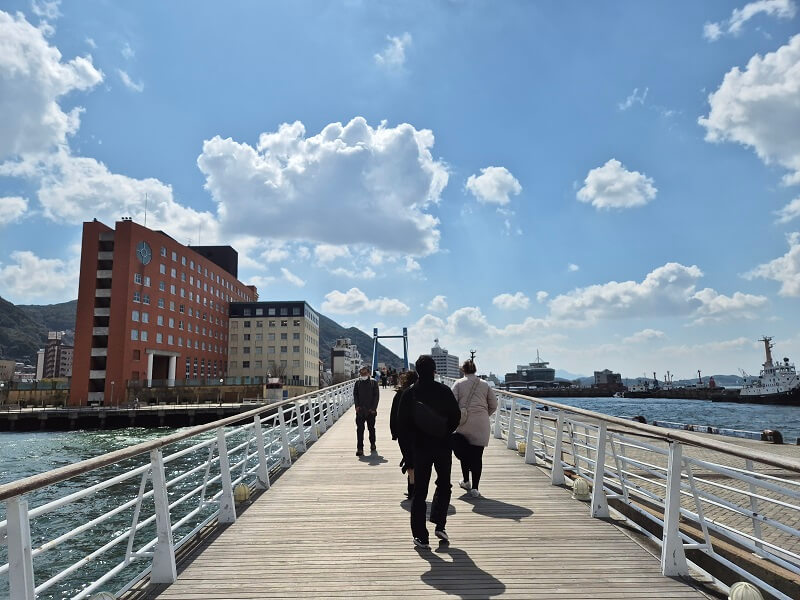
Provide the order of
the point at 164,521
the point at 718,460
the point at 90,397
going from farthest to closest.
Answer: the point at 90,397
the point at 718,460
the point at 164,521

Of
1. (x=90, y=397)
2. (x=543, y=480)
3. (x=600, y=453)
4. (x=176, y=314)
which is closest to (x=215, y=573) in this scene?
(x=600, y=453)

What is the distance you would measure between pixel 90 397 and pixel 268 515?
56.9 metres

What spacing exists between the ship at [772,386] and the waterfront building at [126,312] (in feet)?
299

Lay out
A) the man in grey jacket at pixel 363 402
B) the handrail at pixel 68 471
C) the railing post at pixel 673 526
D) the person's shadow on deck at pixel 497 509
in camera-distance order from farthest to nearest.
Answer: the man in grey jacket at pixel 363 402, the person's shadow on deck at pixel 497 509, the railing post at pixel 673 526, the handrail at pixel 68 471

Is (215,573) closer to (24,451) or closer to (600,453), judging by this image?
(600,453)

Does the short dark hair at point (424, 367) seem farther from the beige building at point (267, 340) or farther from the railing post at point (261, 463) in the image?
the beige building at point (267, 340)

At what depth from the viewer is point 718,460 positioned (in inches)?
641

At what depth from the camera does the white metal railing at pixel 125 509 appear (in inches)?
103

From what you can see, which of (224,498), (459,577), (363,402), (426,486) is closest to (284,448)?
(363,402)

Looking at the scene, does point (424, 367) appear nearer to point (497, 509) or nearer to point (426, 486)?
point (426, 486)

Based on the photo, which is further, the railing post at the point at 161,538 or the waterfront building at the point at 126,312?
the waterfront building at the point at 126,312

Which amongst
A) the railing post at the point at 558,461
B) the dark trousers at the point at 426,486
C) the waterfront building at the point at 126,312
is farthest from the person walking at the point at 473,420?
the waterfront building at the point at 126,312

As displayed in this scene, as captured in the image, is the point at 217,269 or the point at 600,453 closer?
the point at 600,453

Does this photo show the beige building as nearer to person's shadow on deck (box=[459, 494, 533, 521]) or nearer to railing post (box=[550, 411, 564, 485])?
railing post (box=[550, 411, 564, 485])
